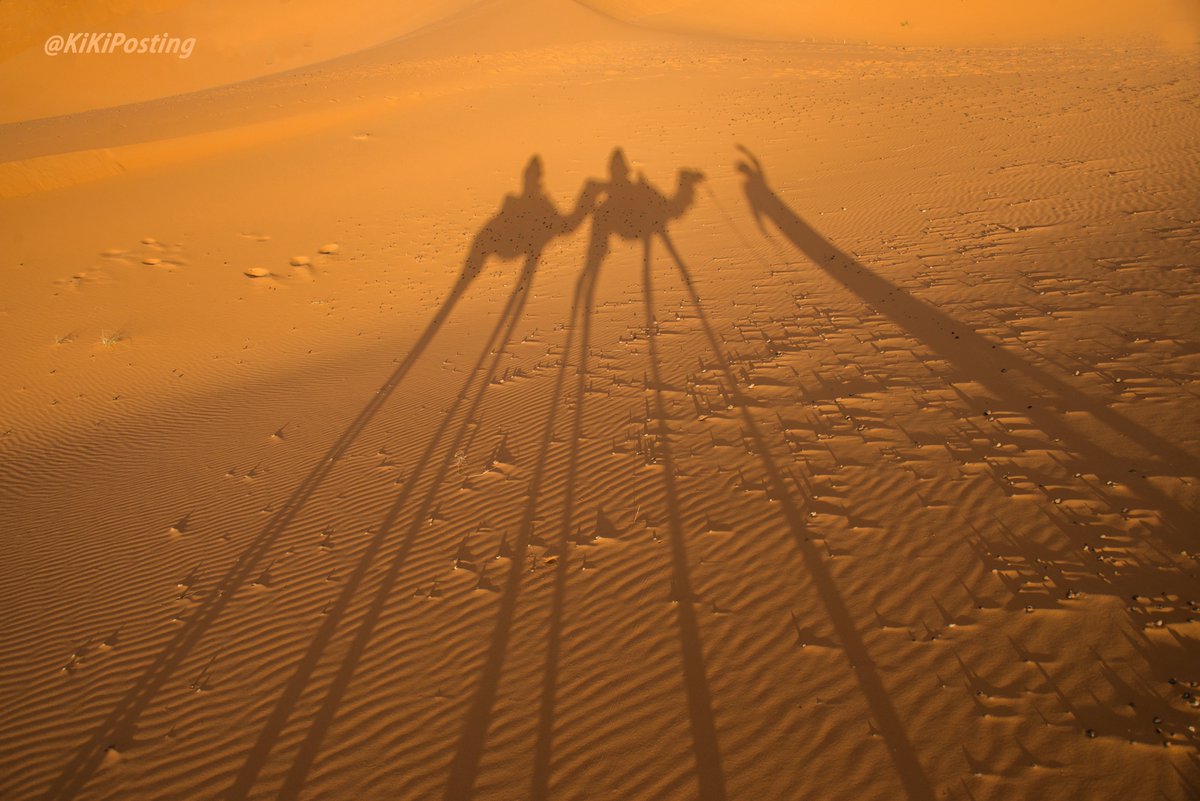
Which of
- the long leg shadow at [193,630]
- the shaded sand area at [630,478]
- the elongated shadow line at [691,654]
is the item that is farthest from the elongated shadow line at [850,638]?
the long leg shadow at [193,630]

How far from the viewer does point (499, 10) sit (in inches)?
1497

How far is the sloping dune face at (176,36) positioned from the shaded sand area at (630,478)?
76.8 ft

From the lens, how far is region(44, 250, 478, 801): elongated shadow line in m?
4.56

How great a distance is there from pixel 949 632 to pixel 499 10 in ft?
139

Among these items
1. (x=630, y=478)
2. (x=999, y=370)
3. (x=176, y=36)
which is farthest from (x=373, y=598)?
(x=176, y=36)

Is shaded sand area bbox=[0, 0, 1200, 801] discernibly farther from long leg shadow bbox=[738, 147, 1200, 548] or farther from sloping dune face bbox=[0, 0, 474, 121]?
sloping dune face bbox=[0, 0, 474, 121]

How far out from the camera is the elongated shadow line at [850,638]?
367 centimetres

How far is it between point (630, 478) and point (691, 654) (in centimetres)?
222

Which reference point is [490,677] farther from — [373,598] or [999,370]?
[999,370]

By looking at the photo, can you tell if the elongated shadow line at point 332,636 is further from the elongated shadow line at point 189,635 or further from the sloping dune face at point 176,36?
the sloping dune face at point 176,36

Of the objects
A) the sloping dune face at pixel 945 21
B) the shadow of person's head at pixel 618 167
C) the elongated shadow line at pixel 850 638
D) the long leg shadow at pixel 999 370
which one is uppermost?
the sloping dune face at pixel 945 21

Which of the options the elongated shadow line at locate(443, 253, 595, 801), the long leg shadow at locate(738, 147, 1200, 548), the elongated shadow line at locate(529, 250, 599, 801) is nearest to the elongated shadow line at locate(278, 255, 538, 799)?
the elongated shadow line at locate(443, 253, 595, 801)

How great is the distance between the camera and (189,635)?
5559mm

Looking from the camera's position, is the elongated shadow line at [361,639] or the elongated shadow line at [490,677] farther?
the elongated shadow line at [361,639]
